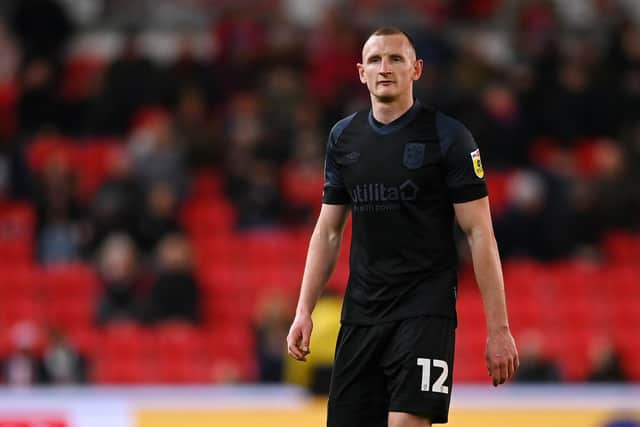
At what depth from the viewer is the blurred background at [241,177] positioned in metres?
10.8

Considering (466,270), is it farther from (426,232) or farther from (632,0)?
(426,232)

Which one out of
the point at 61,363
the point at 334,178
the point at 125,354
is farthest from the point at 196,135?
the point at 334,178

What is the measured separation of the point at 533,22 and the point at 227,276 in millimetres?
4655

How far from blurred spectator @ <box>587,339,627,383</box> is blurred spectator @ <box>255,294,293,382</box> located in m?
2.34

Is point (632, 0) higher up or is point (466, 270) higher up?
point (632, 0)

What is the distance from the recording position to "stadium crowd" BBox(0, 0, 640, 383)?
449 inches

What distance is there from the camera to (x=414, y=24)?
14445 mm

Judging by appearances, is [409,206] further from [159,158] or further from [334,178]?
[159,158]

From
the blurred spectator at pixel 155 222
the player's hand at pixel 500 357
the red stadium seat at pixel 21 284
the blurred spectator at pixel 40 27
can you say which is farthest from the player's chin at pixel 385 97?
the blurred spectator at pixel 40 27

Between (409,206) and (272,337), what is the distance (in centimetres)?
579

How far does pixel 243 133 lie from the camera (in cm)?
1232

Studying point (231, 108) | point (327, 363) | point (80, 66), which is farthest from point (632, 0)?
point (327, 363)

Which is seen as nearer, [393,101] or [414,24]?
[393,101]

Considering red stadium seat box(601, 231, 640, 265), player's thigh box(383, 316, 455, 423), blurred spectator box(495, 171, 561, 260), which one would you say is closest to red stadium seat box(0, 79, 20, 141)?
blurred spectator box(495, 171, 561, 260)
